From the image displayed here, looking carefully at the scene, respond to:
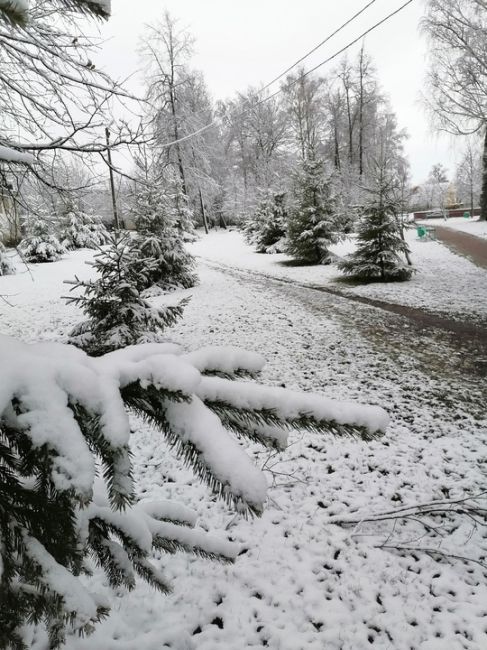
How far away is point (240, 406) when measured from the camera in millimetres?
729

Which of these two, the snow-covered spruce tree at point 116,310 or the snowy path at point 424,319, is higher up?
the snow-covered spruce tree at point 116,310

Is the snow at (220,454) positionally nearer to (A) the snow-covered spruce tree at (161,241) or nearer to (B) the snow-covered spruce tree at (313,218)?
(A) the snow-covered spruce tree at (161,241)

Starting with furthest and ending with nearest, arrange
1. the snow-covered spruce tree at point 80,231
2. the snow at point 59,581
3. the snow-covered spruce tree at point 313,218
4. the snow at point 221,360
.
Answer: the snow-covered spruce tree at point 80,231 → the snow-covered spruce tree at point 313,218 → the snow at point 221,360 → the snow at point 59,581

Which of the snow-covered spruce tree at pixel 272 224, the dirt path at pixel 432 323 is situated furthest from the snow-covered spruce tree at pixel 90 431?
the snow-covered spruce tree at pixel 272 224

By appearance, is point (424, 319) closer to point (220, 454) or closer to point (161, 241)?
point (161, 241)

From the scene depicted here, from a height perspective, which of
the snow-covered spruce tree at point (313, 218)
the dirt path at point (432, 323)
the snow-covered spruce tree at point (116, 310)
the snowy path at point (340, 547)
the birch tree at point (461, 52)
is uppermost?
the birch tree at point (461, 52)

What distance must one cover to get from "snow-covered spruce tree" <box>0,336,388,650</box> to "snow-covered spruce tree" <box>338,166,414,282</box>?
10381 millimetres

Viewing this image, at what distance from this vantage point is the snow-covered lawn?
8009mm

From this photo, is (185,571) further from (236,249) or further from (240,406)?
(236,249)

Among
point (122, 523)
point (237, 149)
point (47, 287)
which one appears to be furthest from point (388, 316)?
point (237, 149)

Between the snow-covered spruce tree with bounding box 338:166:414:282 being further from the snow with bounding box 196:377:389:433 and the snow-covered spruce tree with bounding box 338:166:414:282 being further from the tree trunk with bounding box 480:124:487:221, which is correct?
the tree trunk with bounding box 480:124:487:221

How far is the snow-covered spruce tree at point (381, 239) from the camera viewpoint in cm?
1003

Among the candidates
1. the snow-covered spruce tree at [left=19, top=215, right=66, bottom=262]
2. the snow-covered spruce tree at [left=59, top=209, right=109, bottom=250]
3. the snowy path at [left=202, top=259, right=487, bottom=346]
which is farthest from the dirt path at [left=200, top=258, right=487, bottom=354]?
the snow-covered spruce tree at [left=59, top=209, right=109, bottom=250]

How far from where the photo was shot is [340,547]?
256cm
